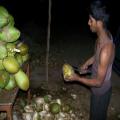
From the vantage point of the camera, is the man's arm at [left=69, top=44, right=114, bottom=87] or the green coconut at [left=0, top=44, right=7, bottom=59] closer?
the green coconut at [left=0, top=44, right=7, bottom=59]

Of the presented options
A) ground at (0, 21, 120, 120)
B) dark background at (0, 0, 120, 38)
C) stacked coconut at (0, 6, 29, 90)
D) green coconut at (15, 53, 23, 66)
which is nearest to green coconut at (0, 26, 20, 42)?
stacked coconut at (0, 6, 29, 90)

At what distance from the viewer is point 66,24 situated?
955cm

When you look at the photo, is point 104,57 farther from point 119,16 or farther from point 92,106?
point 119,16

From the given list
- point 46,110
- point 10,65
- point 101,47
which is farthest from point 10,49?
point 46,110

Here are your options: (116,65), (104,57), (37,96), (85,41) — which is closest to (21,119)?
(37,96)

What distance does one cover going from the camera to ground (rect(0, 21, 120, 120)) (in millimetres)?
4965

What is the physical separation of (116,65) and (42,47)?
2.15 metres

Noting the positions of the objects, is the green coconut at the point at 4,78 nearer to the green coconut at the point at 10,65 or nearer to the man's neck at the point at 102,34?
the green coconut at the point at 10,65

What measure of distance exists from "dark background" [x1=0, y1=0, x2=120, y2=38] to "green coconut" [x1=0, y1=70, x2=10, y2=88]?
5.91 metres

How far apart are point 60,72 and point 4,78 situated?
311 cm

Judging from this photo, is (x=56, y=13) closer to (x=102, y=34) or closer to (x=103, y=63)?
(x=102, y=34)

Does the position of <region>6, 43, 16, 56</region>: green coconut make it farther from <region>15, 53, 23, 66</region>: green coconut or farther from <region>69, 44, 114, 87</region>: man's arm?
<region>69, 44, 114, 87</region>: man's arm

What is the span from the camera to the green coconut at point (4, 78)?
291cm

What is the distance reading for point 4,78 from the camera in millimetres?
2939
